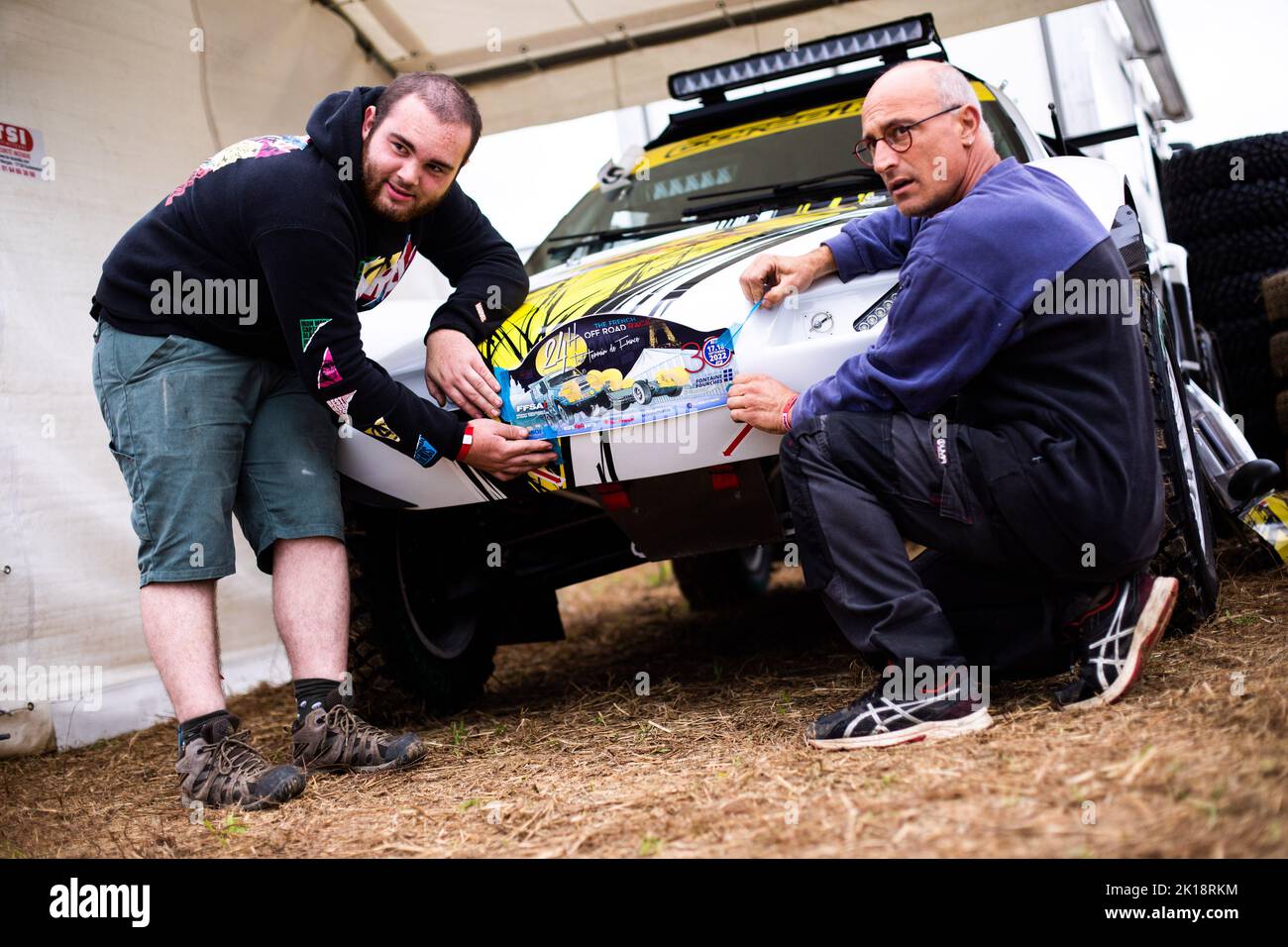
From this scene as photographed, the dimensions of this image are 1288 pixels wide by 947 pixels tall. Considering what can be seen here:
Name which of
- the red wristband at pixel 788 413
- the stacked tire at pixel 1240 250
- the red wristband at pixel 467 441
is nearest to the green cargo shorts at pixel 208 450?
the red wristband at pixel 467 441

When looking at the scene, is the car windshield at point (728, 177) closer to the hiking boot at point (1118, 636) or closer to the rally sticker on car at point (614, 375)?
the rally sticker on car at point (614, 375)

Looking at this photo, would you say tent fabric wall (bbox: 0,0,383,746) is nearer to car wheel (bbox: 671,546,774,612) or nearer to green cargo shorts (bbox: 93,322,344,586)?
green cargo shorts (bbox: 93,322,344,586)

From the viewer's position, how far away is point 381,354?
290cm

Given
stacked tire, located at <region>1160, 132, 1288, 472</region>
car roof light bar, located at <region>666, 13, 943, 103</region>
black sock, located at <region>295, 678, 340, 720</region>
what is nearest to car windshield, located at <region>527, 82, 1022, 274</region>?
car roof light bar, located at <region>666, 13, 943, 103</region>

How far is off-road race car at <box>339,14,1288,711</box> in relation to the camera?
2.50 meters

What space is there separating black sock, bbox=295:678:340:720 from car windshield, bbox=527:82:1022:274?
5.43ft

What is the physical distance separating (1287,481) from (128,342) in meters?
4.79

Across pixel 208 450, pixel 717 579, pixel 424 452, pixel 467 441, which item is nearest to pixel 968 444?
pixel 467 441

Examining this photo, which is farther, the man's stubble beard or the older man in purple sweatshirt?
the man's stubble beard

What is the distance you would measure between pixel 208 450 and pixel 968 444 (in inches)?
70.0

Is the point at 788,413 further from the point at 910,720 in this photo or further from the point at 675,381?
the point at 910,720
